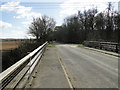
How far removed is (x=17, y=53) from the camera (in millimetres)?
7578

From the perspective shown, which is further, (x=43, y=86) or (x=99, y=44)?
(x=99, y=44)

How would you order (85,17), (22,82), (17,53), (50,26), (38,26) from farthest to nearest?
(85,17)
(50,26)
(38,26)
(17,53)
(22,82)

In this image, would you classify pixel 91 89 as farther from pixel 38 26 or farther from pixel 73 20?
pixel 73 20

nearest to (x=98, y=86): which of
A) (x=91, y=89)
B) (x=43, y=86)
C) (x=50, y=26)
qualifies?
(x=91, y=89)

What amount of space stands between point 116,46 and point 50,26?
27804 mm

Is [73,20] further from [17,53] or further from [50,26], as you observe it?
[17,53]

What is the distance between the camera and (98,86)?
12.2 ft

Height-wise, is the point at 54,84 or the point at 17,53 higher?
the point at 17,53

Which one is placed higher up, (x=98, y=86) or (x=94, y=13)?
(x=94, y=13)

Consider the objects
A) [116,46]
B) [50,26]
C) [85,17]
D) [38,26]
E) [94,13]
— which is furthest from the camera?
[85,17]

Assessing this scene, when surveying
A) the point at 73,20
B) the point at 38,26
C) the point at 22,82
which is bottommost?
the point at 22,82

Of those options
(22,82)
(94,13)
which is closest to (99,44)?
(22,82)

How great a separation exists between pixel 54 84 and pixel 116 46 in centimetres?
1079

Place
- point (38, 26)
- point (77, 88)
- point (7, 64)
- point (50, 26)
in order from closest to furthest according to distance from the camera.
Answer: point (77, 88) < point (7, 64) < point (38, 26) < point (50, 26)
